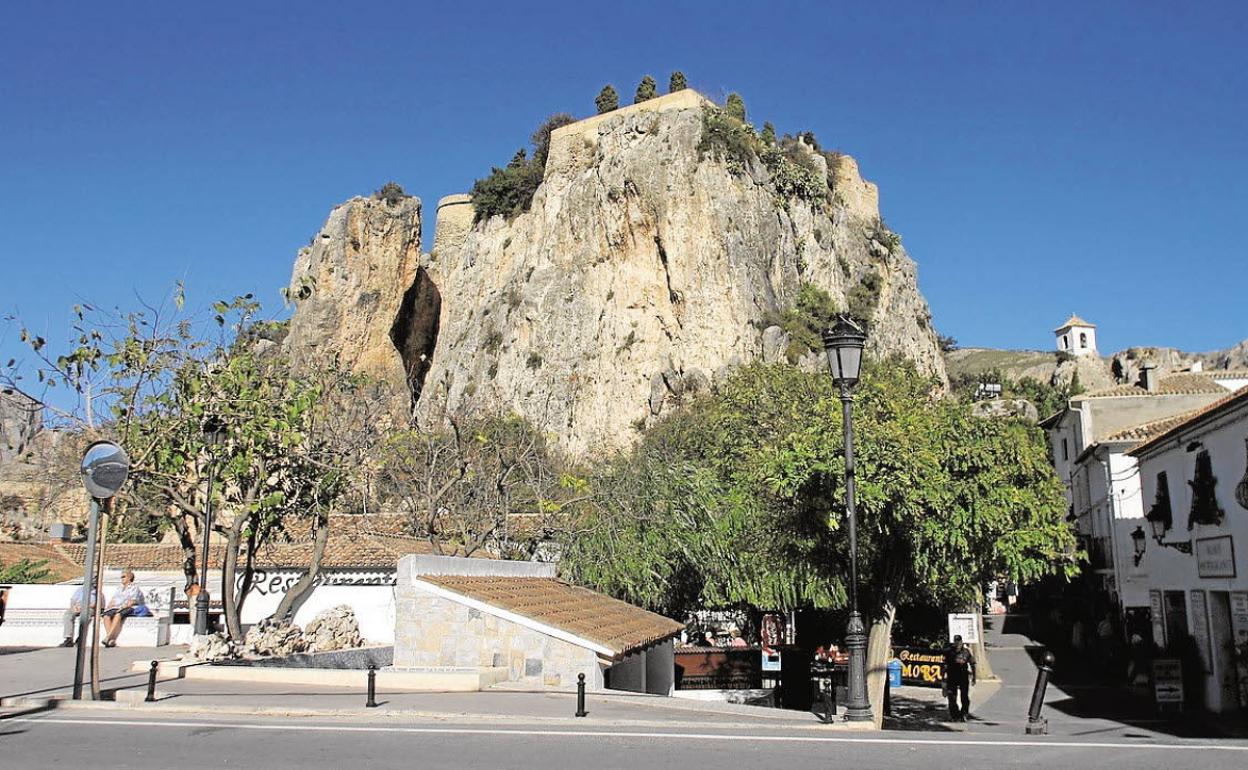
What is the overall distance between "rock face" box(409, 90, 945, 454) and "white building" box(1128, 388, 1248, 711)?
4110cm

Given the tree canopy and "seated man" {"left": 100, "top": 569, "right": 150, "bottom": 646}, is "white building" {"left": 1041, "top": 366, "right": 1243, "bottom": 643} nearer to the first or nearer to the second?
the tree canopy

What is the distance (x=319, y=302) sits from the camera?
67.9 m

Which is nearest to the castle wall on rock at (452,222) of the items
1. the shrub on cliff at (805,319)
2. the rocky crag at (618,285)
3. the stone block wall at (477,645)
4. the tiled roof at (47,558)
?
the rocky crag at (618,285)

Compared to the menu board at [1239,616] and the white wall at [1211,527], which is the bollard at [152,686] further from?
the menu board at [1239,616]

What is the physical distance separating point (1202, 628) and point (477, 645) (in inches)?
538

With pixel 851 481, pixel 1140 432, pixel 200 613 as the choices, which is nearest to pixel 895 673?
pixel 851 481

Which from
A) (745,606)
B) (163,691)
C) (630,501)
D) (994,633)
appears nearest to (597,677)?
(163,691)

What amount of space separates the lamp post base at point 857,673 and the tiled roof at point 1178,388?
26387 millimetres

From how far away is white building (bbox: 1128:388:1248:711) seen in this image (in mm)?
16328

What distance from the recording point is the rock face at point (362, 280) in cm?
6762

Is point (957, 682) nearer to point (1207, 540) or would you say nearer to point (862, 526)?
point (862, 526)

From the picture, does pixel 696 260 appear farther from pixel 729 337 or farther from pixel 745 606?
pixel 745 606

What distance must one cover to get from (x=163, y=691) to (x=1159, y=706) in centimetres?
1641

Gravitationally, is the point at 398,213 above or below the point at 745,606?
above
